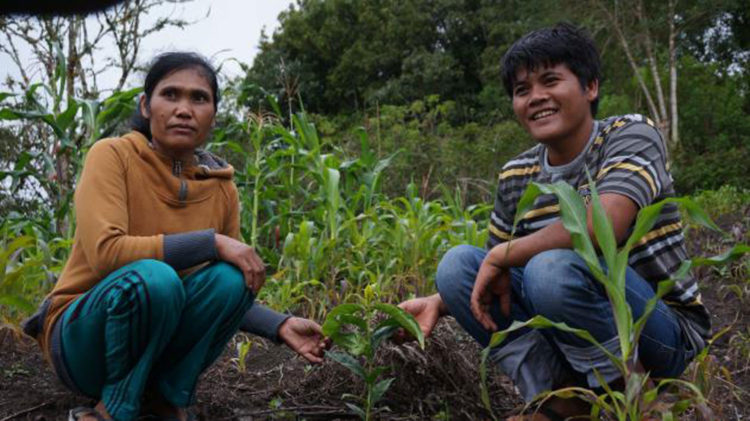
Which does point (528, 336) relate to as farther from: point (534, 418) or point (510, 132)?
point (510, 132)

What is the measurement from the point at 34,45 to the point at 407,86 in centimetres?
1127

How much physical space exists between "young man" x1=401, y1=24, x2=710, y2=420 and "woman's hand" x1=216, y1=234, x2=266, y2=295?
412mm

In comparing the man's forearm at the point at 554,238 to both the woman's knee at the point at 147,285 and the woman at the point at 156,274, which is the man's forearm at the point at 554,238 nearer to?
the woman at the point at 156,274

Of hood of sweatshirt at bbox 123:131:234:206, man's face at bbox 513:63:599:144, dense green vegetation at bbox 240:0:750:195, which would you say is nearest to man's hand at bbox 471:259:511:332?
man's face at bbox 513:63:599:144

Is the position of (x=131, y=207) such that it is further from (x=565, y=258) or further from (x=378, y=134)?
(x=378, y=134)

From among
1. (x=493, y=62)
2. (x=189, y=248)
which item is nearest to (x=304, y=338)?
(x=189, y=248)

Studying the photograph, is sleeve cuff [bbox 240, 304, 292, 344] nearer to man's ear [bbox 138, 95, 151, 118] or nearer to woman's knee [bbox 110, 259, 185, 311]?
woman's knee [bbox 110, 259, 185, 311]

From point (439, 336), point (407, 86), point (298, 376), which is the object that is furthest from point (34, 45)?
point (407, 86)

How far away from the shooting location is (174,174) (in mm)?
1973

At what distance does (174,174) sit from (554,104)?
994 mm

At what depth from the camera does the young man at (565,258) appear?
5.59ft

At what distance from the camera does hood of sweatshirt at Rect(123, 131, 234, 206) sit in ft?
6.31

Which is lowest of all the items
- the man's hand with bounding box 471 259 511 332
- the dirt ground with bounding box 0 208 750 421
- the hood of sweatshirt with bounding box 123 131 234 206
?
the dirt ground with bounding box 0 208 750 421

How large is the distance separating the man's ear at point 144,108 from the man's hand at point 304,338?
2.15 feet
